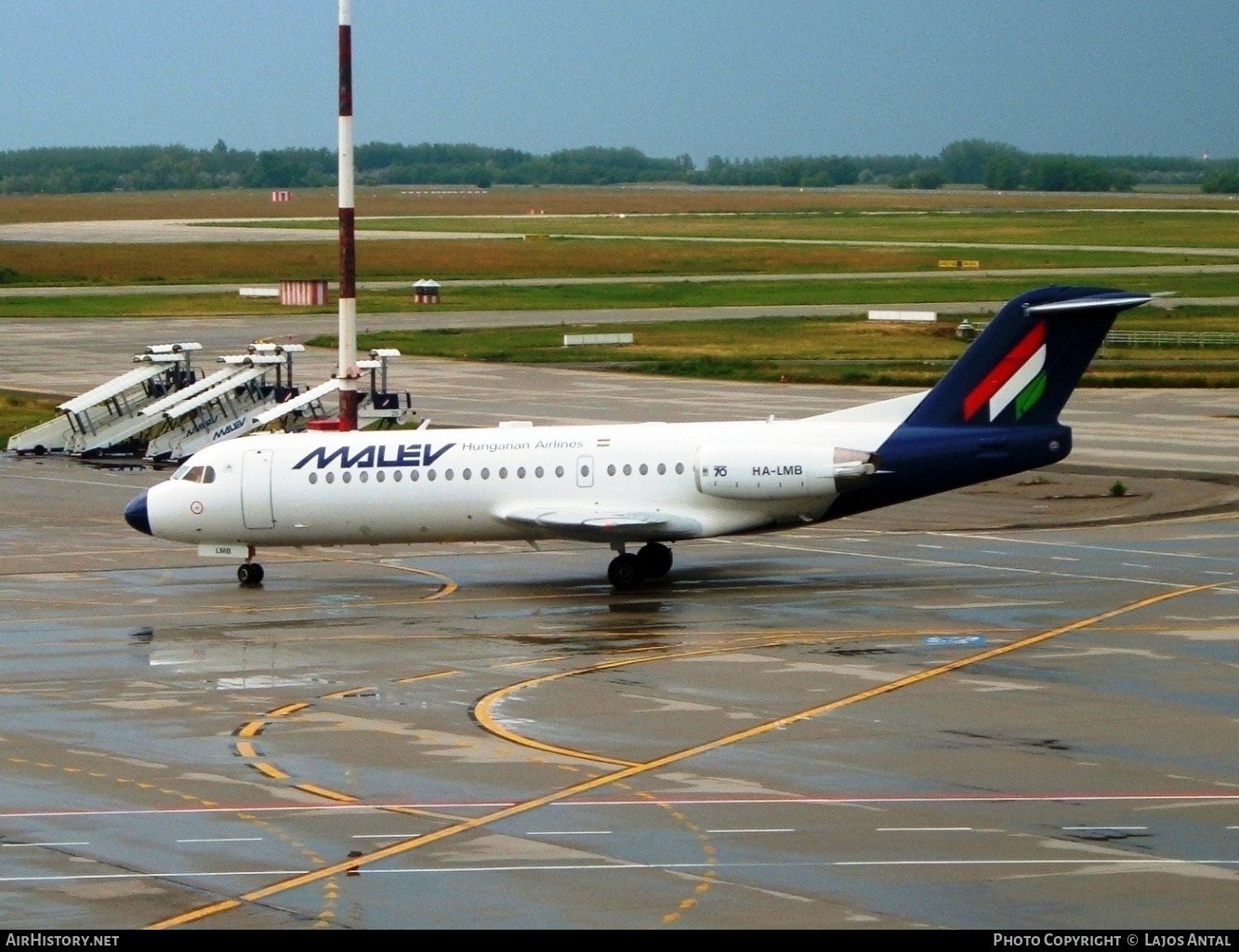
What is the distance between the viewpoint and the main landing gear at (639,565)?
128 feet

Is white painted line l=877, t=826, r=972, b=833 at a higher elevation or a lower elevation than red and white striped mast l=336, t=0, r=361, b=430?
lower

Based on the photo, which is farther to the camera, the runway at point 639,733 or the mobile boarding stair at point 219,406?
the mobile boarding stair at point 219,406

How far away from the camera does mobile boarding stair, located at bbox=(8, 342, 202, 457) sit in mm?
64688

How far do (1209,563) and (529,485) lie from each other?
14.5 m

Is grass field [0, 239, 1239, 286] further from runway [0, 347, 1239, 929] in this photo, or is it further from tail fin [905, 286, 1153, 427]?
tail fin [905, 286, 1153, 427]

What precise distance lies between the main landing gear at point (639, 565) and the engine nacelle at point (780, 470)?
236 centimetres

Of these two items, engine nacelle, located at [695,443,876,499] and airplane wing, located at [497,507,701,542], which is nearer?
engine nacelle, located at [695,443,876,499]

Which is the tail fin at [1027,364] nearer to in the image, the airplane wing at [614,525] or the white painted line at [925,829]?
the airplane wing at [614,525]

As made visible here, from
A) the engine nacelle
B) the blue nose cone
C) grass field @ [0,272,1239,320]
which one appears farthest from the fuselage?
grass field @ [0,272,1239,320]

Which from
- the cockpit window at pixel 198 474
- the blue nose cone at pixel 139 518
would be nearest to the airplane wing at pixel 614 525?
the cockpit window at pixel 198 474

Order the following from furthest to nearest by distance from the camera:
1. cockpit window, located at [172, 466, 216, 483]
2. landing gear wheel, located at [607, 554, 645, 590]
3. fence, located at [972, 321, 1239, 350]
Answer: fence, located at [972, 321, 1239, 350] → cockpit window, located at [172, 466, 216, 483] → landing gear wheel, located at [607, 554, 645, 590]

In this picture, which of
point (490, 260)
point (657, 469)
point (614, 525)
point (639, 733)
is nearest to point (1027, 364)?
point (657, 469)

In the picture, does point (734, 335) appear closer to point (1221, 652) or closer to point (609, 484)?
point (609, 484)

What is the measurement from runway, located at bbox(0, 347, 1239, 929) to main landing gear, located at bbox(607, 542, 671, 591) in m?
0.42
